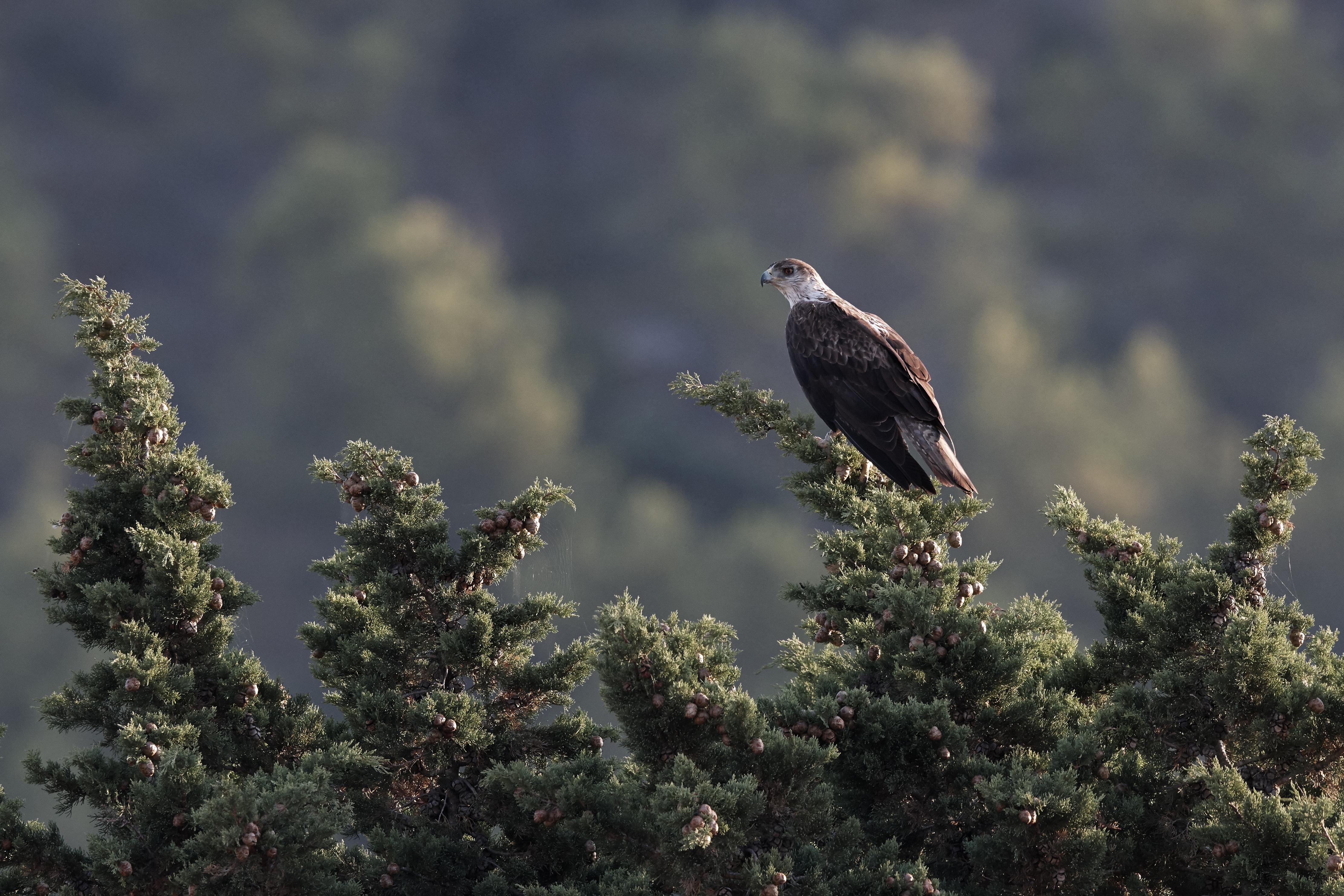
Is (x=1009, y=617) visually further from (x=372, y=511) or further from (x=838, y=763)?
(x=372, y=511)

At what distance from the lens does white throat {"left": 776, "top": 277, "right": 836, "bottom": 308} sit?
12016mm

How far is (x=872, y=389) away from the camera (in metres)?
9.75

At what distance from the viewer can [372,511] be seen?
20.0 ft

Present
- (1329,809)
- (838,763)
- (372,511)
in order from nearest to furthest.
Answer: (1329,809) < (838,763) < (372,511)

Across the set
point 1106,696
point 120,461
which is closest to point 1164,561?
point 1106,696

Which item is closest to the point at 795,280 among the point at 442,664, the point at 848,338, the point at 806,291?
the point at 806,291

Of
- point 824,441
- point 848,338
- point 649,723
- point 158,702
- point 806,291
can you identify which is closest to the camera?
point 649,723

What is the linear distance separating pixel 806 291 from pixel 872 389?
112 inches

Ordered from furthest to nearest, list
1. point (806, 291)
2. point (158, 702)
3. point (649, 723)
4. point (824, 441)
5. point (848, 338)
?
point (806, 291)
point (848, 338)
point (824, 441)
point (158, 702)
point (649, 723)

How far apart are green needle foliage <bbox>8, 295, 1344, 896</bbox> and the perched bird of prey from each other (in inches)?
64.5

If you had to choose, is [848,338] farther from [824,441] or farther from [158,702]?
[158,702]

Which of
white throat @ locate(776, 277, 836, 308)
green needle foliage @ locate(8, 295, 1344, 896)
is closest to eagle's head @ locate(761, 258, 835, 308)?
white throat @ locate(776, 277, 836, 308)

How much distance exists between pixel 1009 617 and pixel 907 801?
2040mm

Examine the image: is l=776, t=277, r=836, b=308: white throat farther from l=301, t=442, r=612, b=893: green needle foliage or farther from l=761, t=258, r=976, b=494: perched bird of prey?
l=301, t=442, r=612, b=893: green needle foliage
